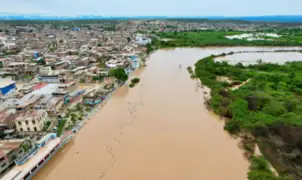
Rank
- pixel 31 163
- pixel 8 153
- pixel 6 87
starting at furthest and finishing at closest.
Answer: pixel 6 87
pixel 31 163
pixel 8 153

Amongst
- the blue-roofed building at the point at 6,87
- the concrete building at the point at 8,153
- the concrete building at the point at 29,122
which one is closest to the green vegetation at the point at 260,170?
the concrete building at the point at 8,153

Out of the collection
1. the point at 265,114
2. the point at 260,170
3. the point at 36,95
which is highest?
the point at 36,95

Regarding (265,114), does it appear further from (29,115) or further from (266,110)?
(29,115)

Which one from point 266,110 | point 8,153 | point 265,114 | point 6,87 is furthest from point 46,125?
point 266,110

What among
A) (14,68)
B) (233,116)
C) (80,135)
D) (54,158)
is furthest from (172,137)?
(14,68)

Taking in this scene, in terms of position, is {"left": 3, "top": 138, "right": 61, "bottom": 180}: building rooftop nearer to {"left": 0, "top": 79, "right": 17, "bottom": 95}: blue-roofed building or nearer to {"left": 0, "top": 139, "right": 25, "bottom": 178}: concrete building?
{"left": 0, "top": 139, "right": 25, "bottom": 178}: concrete building

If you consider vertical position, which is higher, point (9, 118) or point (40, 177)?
point (9, 118)

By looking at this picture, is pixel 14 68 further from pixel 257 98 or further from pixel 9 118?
pixel 257 98

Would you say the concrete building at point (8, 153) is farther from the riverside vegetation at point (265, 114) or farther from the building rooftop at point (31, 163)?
the riverside vegetation at point (265, 114)
